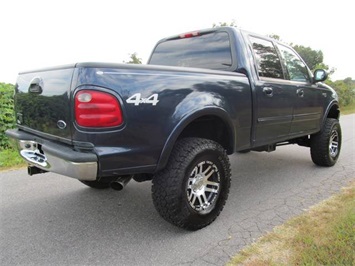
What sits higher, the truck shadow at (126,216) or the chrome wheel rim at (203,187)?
the chrome wheel rim at (203,187)

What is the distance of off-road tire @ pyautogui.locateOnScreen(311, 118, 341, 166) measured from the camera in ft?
15.7

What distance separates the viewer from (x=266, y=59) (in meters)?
3.77

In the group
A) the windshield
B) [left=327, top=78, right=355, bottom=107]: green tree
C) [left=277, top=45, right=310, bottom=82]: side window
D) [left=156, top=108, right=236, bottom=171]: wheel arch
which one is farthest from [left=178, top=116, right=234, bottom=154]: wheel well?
[left=327, top=78, right=355, bottom=107]: green tree

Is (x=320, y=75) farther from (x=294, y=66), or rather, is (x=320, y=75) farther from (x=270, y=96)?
(x=270, y=96)

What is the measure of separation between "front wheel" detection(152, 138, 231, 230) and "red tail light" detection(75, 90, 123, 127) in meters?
0.71

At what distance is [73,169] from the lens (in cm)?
212

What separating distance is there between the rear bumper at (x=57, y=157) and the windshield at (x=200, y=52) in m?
1.94

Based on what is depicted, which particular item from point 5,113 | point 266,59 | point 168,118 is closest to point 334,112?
point 266,59

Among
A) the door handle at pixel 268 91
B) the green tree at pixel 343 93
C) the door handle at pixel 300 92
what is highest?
the door handle at pixel 268 91

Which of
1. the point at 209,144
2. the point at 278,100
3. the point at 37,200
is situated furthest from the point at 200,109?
the point at 37,200

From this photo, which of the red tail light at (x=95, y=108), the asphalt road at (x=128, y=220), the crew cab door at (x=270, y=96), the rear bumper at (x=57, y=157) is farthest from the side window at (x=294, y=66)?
the rear bumper at (x=57, y=157)

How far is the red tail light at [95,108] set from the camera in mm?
2125

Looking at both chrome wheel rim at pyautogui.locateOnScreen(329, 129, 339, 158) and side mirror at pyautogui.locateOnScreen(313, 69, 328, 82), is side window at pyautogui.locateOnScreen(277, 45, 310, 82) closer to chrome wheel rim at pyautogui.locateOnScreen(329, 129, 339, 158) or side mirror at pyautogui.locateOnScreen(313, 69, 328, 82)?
side mirror at pyautogui.locateOnScreen(313, 69, 328, 82)

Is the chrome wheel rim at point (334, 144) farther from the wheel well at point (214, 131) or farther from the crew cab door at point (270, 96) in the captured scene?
the wheel well at point (214, 131)
